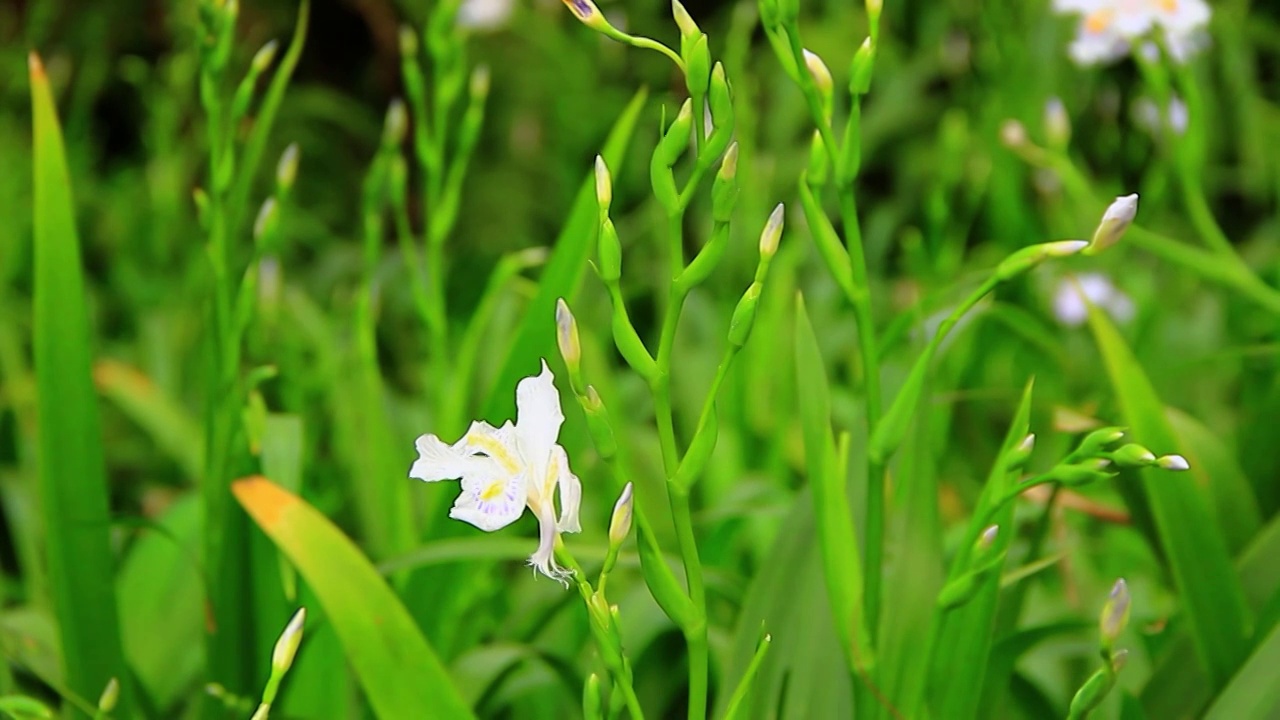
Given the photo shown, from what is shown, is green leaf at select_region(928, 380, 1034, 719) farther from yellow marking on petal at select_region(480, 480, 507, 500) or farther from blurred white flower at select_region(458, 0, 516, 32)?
blurred white flower at select_region(458, 0, 516, 32)

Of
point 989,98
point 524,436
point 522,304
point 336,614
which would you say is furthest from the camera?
point 989,98

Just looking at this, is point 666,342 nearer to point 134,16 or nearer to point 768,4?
point 768,4

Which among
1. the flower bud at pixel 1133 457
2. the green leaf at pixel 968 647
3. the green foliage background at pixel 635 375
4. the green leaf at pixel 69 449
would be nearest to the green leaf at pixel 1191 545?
the green foliage background at pixel 635 375

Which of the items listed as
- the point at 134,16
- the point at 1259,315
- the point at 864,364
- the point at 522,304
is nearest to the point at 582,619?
the point at 864,364

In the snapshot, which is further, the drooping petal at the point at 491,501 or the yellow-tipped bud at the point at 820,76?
the yellow-tipped bud at the point at 820,76

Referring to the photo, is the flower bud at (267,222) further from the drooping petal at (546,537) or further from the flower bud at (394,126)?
the drooping petal at (546,537)

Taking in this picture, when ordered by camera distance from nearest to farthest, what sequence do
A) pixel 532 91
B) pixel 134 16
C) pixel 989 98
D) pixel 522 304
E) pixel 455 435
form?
1. pixel 455 435
2. pixel 522 304
3. pixel 989 98
4. pixel 532 91
5. pixel 134 16

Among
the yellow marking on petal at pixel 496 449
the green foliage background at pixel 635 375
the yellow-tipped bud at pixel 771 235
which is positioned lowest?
the green foliage background at pixel 635 375
